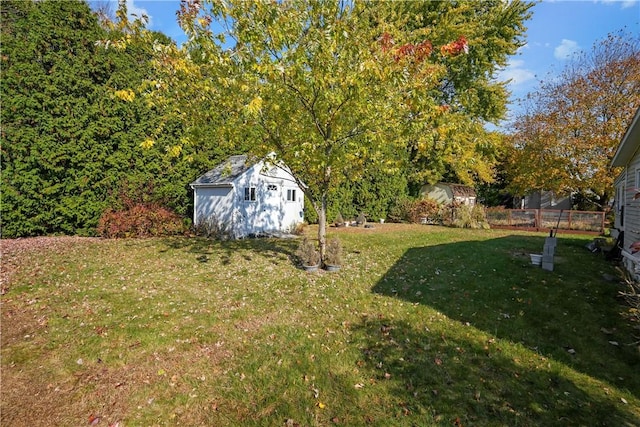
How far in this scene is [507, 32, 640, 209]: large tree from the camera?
659 inches

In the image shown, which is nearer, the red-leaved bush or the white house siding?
the white house siding

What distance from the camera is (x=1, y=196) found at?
10.5 m

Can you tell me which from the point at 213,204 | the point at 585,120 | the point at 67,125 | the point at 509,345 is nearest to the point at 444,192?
the point at 585,120

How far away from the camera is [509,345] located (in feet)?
15.3

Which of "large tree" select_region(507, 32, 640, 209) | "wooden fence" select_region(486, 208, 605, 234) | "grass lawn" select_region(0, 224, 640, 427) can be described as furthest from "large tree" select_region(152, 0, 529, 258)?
"large tree" select_region(507, 32, 640, 209)

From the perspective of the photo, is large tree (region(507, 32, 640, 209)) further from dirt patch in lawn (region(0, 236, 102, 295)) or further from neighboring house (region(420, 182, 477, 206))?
dirt patch in lawn (region(0, 236, 102, 295))

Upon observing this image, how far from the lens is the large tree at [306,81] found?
6.14m

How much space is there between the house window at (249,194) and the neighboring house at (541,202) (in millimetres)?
24788

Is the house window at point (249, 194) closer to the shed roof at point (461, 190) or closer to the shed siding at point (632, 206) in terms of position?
the shed siding at point (632, 206)

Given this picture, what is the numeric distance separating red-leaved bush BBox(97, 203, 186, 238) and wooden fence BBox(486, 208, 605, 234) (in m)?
17.8

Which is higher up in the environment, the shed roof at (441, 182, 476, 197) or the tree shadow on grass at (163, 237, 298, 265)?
the shed roof at (441, 182, 476, 197)

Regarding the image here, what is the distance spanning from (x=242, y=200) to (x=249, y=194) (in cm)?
54

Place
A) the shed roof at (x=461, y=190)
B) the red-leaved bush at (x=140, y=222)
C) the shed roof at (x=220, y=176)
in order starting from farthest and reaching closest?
the shed roof at (x=461, y=190)
the shed roof at (x=220, y=176)
the red-leaved bush at (x=140, y=222)

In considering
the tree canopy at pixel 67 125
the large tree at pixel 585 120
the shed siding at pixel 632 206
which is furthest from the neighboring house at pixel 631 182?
the tree canopy at pixel 67 125
